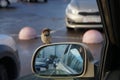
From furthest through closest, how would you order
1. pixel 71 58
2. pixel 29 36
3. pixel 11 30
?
pixel 11 30 < pixel 29 36 < pixel 71 58

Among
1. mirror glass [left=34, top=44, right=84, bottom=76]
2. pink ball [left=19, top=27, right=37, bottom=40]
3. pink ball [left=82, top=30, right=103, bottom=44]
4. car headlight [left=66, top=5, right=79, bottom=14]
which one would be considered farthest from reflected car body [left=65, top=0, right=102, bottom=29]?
mirror glass [left=34, top=44, right=84, bottom=76]

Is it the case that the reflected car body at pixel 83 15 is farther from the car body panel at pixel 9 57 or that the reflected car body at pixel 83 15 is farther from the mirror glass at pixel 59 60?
the mirror glass at pixel 59 60

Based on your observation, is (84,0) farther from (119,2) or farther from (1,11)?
(119,2)

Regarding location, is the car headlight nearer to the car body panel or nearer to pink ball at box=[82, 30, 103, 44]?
pink ball at box=[82, 30, 103, 44]

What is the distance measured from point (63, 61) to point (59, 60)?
0.16ft

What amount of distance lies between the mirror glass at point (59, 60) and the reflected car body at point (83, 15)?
11580mm

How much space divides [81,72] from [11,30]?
14597 mm

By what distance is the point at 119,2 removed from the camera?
6.32ft

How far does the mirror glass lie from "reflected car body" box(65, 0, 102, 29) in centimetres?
1158

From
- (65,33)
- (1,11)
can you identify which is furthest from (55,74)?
(1,11)

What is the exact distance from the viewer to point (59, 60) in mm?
2879

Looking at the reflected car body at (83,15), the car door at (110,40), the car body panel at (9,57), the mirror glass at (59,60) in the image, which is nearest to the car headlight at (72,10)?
the reflected car body at (83,15)

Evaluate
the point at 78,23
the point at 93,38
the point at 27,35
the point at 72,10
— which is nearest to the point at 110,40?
the point at 93,38

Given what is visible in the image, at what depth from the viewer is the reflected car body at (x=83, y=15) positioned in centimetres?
1459
